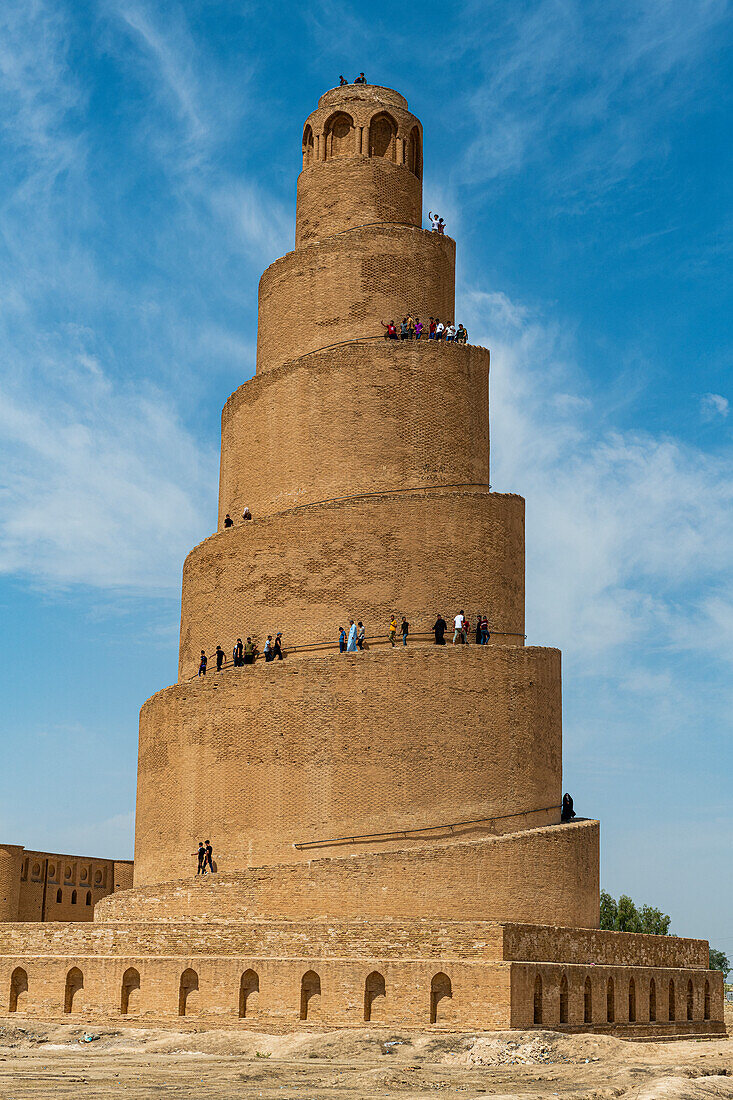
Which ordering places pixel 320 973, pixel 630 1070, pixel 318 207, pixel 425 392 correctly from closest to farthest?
pixel 630 1070, pixel 320 973, pixel 425 392, pixel 318 207

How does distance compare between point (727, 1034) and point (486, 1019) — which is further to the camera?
point (727, 1034)

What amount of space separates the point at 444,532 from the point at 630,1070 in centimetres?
1119

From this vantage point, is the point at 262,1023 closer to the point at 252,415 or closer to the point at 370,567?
the point at 370,567

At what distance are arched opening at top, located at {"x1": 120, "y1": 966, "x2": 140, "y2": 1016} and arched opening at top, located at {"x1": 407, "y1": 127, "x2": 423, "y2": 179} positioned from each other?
18.3 m

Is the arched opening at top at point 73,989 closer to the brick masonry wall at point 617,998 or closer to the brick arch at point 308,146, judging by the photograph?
the brick masonry wall at point 617,998

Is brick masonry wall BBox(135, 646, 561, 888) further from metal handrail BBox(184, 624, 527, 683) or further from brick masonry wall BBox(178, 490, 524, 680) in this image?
brick masonry wall BBox(178, 490, 524, 680)

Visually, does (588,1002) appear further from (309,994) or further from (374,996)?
(309,994)

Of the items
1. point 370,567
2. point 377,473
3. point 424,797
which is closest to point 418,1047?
point 424,797

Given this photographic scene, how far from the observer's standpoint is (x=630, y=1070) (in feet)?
55.1

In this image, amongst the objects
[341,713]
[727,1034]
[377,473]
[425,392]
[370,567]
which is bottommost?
[727,1034]

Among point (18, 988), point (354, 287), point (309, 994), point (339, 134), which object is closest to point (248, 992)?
point (309, 994)

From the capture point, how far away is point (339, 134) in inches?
1228

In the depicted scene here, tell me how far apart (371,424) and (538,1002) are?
11.6 metres

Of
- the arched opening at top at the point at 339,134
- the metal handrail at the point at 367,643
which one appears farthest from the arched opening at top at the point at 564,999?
the arched opening at top at the point at 339,134
